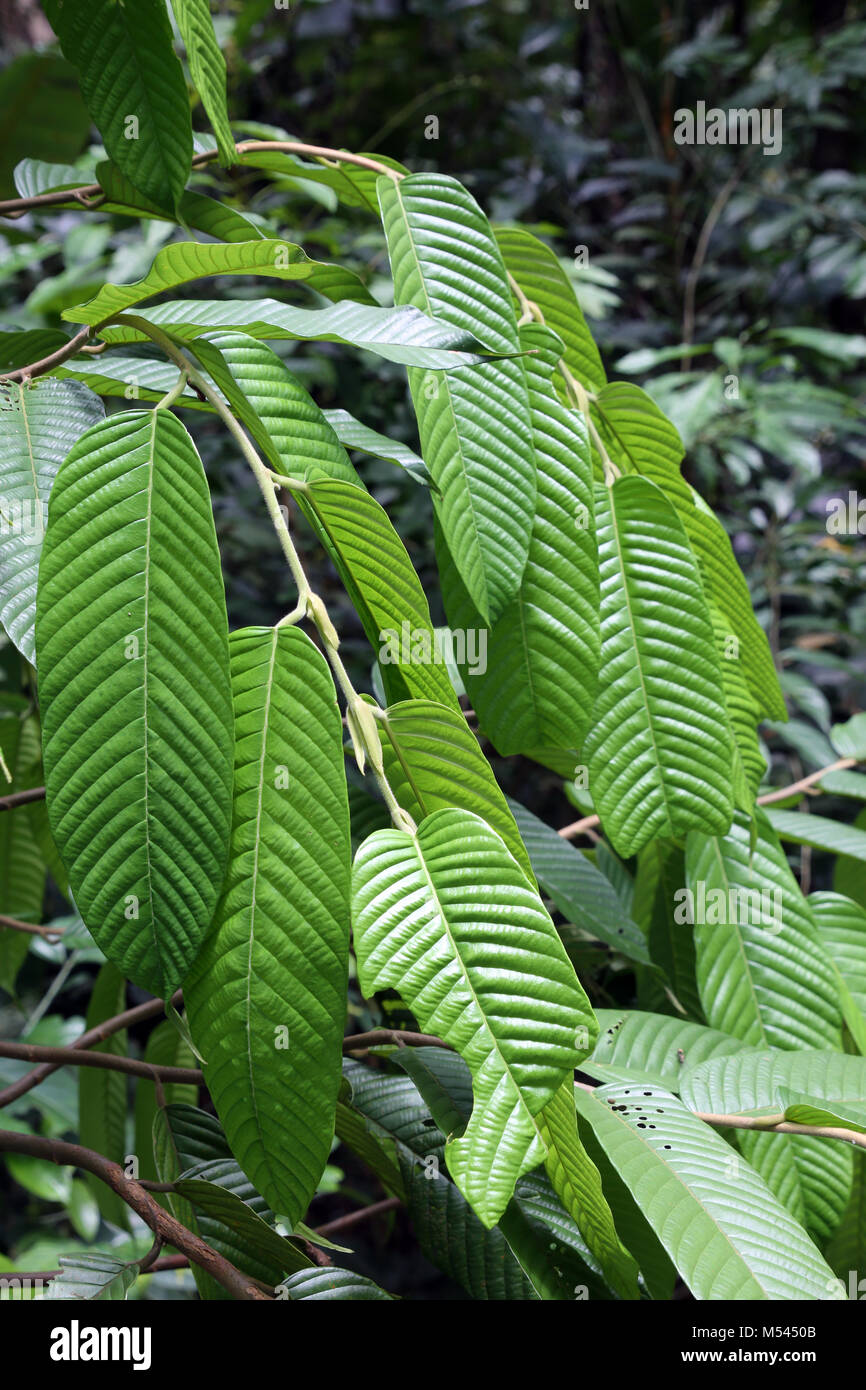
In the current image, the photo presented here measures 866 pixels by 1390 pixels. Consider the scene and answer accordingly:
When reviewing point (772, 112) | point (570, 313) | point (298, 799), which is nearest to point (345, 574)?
point (298, 799)

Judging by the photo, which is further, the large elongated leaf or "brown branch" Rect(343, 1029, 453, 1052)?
"brown branch" Rect(343, 1029, 453, 1052)

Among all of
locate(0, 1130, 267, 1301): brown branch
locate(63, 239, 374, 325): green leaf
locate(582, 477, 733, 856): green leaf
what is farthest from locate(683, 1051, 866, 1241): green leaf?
locate(63, 239, 374, 325): green leaf

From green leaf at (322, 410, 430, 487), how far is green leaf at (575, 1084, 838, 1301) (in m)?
0.33

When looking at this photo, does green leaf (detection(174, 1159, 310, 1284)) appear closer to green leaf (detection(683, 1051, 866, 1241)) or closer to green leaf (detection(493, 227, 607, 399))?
green leaf (detection(683, 1051, 866, 1241))

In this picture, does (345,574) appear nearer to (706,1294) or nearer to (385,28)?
(706,1294)

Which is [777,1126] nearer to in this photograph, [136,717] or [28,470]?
[136,717]

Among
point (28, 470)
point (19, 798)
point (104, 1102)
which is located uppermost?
point (28, 470)

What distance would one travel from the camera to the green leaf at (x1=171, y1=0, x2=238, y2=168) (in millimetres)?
497

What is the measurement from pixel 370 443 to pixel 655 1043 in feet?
1.28

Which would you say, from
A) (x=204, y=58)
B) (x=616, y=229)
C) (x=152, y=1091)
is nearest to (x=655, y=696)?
(x=204, y=58)

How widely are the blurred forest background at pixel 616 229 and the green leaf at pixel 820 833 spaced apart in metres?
0.35

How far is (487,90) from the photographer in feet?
8.84

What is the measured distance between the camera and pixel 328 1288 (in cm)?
43
